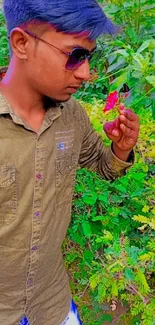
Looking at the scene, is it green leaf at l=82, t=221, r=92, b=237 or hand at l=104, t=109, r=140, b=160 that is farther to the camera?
green leaf at l=82, t=221, r=92, b=237

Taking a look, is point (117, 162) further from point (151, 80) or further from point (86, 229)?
point (86, 229)

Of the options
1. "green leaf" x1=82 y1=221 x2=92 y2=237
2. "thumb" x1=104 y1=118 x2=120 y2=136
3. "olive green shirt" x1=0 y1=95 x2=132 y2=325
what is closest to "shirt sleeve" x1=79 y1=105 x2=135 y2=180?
"olive green shirt" x1=0 y1=95 x2=132 y2=325

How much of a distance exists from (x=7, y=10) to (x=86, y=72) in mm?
271

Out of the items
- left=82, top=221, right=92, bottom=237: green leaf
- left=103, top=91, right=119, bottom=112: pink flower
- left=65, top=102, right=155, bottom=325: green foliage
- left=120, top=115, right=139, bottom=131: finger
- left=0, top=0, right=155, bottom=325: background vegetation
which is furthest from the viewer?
left=82, top=221, right=92, bottom=237: green leaf

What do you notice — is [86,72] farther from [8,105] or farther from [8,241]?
[8,241]

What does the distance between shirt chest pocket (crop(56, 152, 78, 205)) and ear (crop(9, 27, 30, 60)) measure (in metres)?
0.35

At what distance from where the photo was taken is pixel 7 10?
128 cm

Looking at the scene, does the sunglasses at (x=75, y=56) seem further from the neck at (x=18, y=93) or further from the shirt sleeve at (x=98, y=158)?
the shirt sleeve at (x=98, y=158)

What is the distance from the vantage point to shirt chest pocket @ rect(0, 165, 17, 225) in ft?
4.26

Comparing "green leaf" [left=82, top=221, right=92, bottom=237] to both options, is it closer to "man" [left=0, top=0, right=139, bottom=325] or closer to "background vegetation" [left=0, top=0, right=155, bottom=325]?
"background vegetation" [left=0, top=0, right=155, bottom=325]

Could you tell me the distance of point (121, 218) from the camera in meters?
2.24

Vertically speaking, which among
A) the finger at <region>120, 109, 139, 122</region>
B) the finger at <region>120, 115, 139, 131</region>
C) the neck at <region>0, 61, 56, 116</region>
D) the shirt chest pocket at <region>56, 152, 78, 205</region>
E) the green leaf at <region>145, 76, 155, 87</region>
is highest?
the green leaf at <region>145, 76, 155, 87</region>

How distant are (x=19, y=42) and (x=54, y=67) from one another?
11 cm

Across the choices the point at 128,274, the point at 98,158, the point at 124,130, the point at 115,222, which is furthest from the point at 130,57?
the point at 115,222
